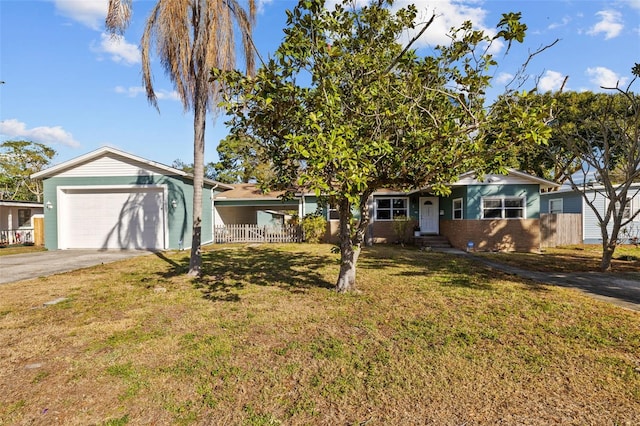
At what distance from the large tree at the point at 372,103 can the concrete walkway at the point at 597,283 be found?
378 centimetres

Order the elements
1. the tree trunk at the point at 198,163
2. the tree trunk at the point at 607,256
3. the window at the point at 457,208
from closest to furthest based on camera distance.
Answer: the tree trunk at the point at 198,163
the tree trunk at the point at 607,256
the window at the point at 457,208

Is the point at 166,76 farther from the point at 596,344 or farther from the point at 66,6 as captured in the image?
the point at 596,344

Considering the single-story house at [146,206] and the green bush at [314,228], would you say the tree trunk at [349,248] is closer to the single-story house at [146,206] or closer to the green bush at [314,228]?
the single-story house at [146,206]

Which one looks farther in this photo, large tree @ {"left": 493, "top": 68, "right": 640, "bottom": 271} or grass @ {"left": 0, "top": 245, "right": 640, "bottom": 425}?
large tree @ {"left": 493, "top": 68, "right": 640, "bottom": 271}

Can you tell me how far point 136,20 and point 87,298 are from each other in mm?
6603

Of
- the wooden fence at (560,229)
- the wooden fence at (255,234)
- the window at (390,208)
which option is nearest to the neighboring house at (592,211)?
the wooden fence at (560,229)

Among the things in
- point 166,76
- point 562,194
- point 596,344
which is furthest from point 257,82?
point 562,194

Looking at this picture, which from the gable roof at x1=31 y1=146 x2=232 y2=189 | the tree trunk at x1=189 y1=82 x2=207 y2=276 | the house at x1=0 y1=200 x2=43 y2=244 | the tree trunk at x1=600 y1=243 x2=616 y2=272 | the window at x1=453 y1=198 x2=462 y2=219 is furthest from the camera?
the house at x1=0 y1=200 x2=43 y2=244

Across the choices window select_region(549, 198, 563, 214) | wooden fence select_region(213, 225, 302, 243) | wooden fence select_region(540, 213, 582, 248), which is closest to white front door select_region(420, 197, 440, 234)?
wooden fence select_region(540, 213, 582, 248)

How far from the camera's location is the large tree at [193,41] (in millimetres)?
7680

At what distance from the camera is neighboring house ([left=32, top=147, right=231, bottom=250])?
14367 millimetres

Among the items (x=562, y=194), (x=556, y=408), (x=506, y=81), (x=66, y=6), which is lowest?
(x=556, y=408)

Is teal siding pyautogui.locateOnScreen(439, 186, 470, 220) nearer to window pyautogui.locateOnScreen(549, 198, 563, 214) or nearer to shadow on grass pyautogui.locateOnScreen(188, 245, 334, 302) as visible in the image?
shadow on grass pyautogui.locateOnScreen(188, 245, 334, 302)

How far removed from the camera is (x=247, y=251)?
14.1m
